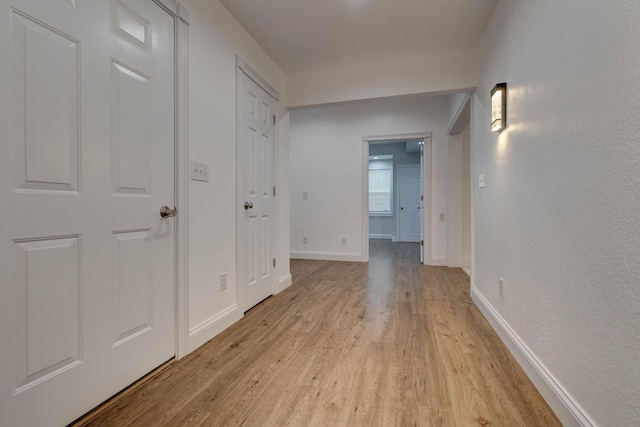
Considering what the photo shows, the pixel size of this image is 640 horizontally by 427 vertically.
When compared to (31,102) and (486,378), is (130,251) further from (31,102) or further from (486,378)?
(486,378)

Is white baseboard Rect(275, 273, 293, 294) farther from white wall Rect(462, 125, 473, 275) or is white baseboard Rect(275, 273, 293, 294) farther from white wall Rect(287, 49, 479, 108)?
white wall Rect(462, 125, 473, 275)

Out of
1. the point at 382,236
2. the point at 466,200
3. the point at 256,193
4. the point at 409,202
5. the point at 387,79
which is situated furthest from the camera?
the point at 382,236

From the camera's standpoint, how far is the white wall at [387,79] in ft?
8.90

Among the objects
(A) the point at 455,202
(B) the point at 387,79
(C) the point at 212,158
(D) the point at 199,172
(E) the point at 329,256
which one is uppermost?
(B) the point at 387,79

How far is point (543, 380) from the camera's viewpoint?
133cm

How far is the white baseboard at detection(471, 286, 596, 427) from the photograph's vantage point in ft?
3.57

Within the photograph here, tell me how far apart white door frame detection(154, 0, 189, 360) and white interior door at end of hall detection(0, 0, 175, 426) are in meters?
0.06

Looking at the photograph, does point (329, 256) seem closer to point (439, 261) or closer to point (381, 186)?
point (439, 261)

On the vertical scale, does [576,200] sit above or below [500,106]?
below

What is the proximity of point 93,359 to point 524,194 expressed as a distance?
7.46ft

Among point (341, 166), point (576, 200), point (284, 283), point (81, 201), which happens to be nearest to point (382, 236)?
point (341, 166)

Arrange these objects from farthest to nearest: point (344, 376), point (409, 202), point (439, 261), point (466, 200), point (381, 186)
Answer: point (381, 186)
point (409, 202)
point (439, 261)
point (466, 200)
point (344, 376)

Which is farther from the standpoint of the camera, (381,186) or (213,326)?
(381,186)

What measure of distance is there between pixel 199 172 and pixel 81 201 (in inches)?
29.1
